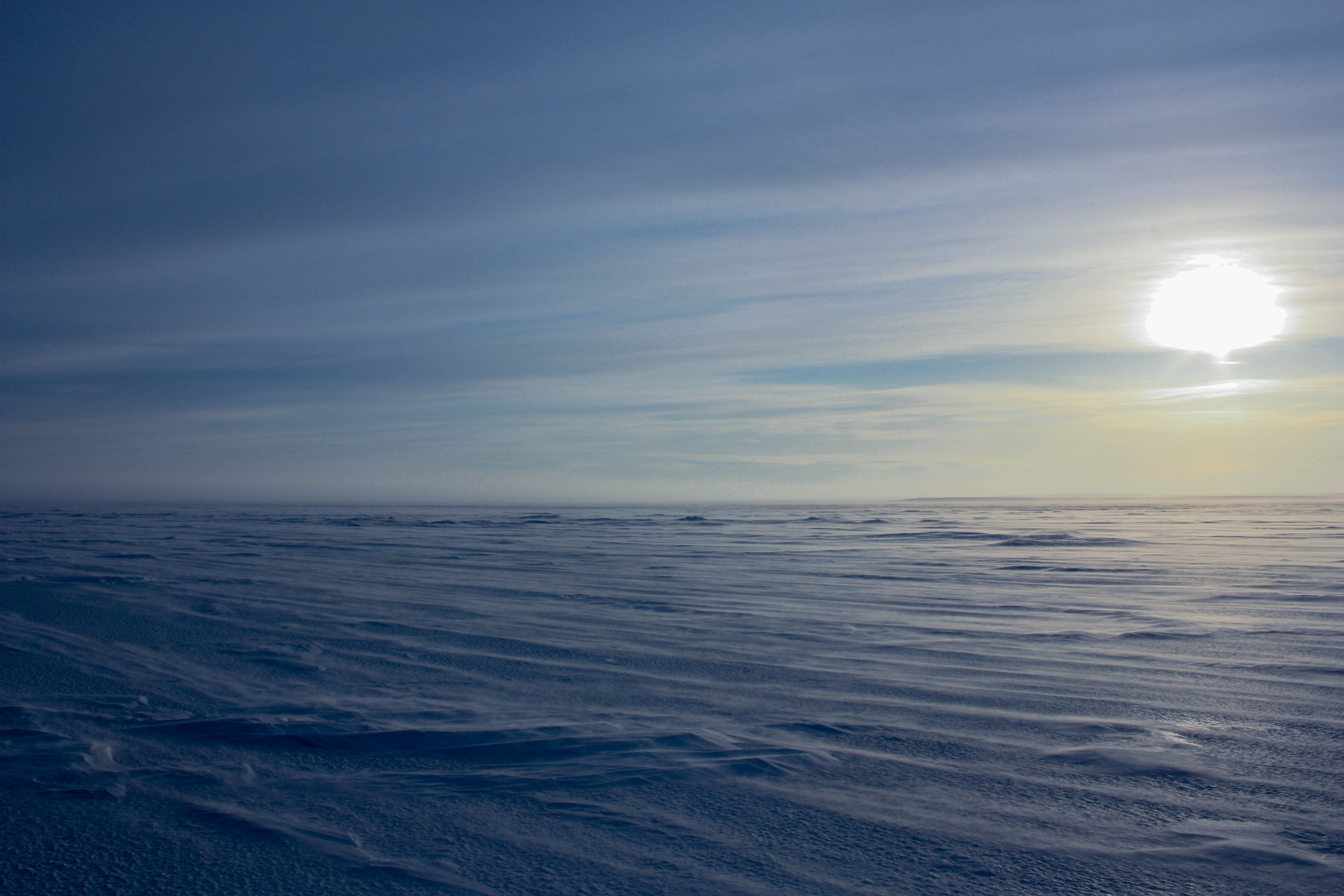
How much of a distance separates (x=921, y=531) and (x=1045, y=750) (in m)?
21.7

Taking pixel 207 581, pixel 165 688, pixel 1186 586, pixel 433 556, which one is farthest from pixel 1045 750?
pixel 433 556

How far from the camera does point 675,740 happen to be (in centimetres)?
393

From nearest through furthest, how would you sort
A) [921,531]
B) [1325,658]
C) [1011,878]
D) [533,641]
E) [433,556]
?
[1011,878] → [1325,658] → [533,641] → [433,556] → [921,531]

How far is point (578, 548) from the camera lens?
59.6ft

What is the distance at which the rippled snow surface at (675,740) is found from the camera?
8.56ft

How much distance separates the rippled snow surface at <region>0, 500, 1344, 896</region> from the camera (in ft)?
8.56

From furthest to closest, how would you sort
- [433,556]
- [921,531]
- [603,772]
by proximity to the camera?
[921,531], [433,556], [603,772]

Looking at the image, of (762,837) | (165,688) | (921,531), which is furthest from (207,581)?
(921,531)

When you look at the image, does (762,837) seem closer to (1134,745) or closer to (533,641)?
(1134,745)

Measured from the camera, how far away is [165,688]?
5.00 metres

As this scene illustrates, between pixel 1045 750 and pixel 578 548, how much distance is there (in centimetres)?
1505

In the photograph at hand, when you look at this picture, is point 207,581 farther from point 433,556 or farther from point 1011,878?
point 1011,878

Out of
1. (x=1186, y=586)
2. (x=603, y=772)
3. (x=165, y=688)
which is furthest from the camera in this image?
(x=1186, y=586)

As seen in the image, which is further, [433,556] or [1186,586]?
[433,556]
